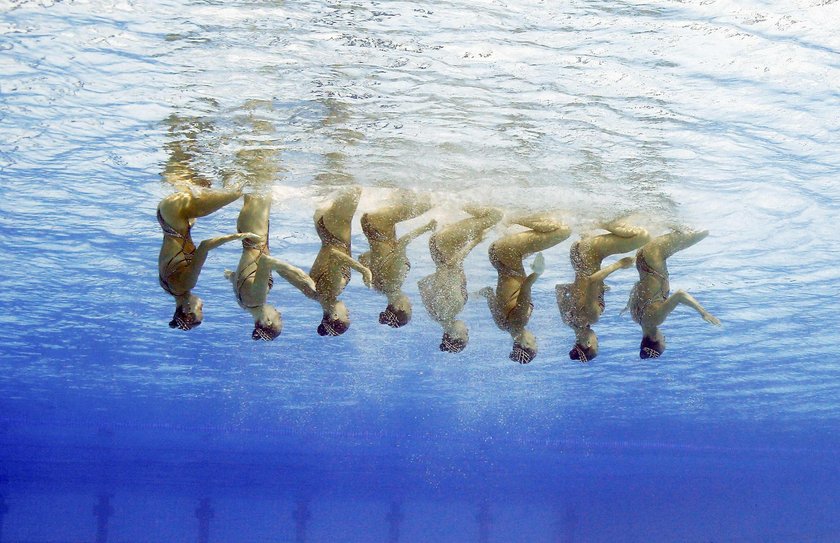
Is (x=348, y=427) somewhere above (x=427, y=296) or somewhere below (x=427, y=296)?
below

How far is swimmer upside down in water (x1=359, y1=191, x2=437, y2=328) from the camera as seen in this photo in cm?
1178

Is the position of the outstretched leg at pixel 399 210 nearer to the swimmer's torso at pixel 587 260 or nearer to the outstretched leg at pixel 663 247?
the swimmer's torso at pixel 587 260

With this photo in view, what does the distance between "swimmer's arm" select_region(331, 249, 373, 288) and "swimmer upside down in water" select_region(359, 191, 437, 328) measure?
862mm

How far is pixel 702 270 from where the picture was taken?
1797 centimetres

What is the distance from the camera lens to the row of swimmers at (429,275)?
37.4 feet

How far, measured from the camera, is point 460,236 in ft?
42.0

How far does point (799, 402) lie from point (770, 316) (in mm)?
15333

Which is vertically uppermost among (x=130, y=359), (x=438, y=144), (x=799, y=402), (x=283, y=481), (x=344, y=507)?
(x=438, y=144)

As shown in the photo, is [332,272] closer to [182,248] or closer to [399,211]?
[399,211]

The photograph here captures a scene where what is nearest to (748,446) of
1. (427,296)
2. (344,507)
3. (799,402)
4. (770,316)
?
(799,402)

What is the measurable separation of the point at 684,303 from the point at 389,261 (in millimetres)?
4870

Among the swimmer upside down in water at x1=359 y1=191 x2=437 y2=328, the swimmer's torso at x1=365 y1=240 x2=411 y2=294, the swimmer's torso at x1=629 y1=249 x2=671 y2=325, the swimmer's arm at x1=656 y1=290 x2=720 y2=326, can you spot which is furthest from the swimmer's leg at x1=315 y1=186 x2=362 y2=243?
the swimmer's arm at x1=656 y1=290 x2=720 y2=326

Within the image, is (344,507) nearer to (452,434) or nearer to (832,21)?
(452,434)

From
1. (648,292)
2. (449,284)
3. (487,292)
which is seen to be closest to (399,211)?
(449,284)
